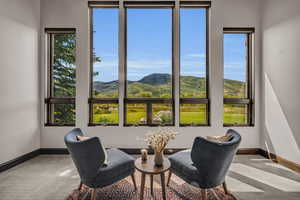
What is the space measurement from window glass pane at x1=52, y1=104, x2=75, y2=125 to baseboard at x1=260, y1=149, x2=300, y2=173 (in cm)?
447

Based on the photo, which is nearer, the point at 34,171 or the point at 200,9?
the point at 34,171

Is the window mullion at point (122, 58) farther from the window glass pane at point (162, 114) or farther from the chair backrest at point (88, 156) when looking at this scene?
the chair backrest at point (88, 156)

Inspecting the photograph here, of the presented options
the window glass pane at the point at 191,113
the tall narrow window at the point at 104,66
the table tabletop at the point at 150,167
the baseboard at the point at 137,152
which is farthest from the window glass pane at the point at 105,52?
the table tabletop at the point at 150,167

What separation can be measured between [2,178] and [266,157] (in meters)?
5.03

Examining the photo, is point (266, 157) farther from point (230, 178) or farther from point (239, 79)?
point (239, 79)

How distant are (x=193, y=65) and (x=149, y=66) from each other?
41.7 inches

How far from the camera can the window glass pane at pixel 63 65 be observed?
4176 mm

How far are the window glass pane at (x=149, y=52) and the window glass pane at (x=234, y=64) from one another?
139cm

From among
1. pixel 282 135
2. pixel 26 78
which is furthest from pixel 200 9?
pixel 26 78

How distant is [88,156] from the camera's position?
6.45 ft

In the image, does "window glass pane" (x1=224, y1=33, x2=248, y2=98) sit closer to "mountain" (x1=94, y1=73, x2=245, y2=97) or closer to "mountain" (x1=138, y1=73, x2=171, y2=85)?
"mountain" (x1=94, y1=73, x2=245, y2=97)

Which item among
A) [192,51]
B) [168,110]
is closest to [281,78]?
[192,51]

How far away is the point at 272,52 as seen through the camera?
12.1 feet

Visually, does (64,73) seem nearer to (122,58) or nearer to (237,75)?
(122,58)
